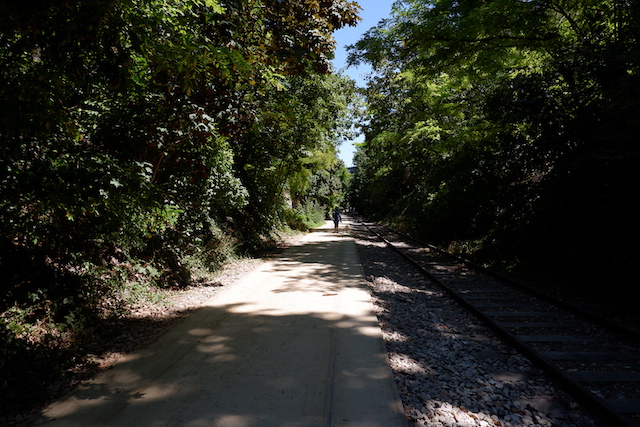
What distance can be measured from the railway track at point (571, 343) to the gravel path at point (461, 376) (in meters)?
0.15

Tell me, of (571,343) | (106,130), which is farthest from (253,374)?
(106,130)

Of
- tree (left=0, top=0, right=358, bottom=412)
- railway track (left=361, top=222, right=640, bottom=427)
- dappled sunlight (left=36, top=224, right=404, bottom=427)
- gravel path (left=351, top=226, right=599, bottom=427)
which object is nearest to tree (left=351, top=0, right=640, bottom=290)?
railway track (left=361, top=222, right=640, bottom=427)

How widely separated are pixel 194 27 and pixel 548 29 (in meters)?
8.75

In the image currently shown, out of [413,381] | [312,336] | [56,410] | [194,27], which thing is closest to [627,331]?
[413,381]

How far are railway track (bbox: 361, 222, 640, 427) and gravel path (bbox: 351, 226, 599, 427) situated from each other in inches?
5.8

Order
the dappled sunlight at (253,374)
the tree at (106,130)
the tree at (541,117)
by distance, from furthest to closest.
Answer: the tree at (541,117), the tree at (106,130), the dappled sunlight at (253,374)

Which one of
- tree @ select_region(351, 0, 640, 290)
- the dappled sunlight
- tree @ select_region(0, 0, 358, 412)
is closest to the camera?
the dappled sunlight

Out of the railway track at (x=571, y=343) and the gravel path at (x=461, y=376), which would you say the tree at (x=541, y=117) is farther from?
the gravel path at (x=461, y=376)

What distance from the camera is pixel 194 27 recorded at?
14.5ft

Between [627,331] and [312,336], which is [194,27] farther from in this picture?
[627,331]

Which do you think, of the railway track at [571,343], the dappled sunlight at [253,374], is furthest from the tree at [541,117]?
the dappled sunlight at [253,374]

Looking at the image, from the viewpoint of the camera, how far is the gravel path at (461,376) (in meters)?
2.90

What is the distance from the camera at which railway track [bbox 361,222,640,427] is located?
3.05 m

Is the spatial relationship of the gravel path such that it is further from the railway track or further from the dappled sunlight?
the dappled sunlight
